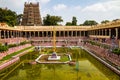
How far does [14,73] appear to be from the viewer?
20703 millimetres

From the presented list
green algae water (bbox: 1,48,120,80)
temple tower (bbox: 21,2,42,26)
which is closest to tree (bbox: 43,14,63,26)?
temple tower (bbox: 21,2,42,26)

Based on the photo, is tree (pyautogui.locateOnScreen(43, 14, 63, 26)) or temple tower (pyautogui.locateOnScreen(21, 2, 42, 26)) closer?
temple tower (pyautogui.locateOnScreen(21, 2, 42, 26))

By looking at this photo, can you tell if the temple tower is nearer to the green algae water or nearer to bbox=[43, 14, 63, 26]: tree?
bbox=[43, 14, 63, 26]: tree

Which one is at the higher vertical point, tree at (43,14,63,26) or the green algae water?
tree at (43,14,63,26)

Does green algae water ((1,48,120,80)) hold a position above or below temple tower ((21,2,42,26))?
below

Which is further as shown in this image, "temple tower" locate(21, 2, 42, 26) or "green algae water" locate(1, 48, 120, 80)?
"temple tower" locate(21, 2, 42, 26)

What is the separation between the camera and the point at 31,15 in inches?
2950

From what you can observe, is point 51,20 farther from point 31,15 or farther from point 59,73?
point 59,73

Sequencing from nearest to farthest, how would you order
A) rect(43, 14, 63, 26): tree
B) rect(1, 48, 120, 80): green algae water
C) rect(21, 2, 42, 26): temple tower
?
1. rect(1, 48, 120, 80): green algae water
2. rect(21, 2, 42, 26): temple tower
3. rect(43, 14, 63, 26): tree

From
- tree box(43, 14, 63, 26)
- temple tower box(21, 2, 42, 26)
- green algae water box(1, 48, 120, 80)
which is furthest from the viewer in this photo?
tree box(43, 14, 63, 26)

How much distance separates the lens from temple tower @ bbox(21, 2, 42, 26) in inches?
2940

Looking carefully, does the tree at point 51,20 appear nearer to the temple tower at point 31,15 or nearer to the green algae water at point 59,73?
the temple tower at point 31,15

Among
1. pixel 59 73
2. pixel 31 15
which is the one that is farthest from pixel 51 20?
pixel 59 73

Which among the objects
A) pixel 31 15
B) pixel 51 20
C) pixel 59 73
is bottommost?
pixel 59 73
